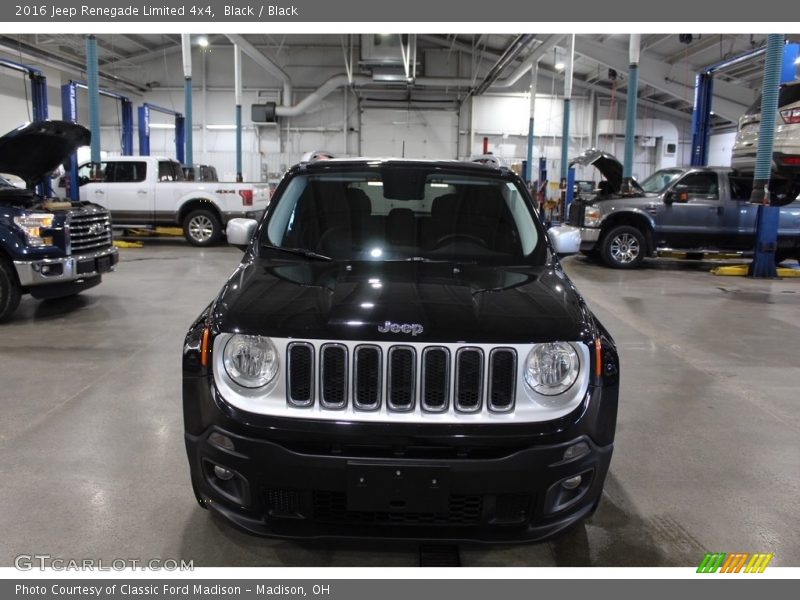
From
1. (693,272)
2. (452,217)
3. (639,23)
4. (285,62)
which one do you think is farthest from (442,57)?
(452,217)


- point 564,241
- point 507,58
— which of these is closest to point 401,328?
point 564,241

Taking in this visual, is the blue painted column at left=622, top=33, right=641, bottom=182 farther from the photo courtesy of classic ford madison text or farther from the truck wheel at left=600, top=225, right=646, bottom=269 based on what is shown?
the photo courtesy of classic ford madison text

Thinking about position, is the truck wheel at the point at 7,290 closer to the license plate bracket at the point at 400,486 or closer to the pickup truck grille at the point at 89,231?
the pickup truck grille at the point at 89,231

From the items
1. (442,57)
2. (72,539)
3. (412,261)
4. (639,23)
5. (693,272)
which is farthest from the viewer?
(442,57)

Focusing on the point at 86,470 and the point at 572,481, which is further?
the point at 86,470

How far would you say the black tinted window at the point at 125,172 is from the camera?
1350cm

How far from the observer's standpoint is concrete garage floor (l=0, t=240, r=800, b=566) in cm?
262

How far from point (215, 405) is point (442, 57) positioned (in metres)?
26.4

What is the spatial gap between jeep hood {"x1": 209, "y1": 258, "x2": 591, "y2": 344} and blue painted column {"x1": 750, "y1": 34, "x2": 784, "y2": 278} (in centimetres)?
877

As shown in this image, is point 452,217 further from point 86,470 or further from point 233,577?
point 86,470

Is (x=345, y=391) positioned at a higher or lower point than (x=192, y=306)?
higher

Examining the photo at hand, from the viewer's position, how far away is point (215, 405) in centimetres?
227

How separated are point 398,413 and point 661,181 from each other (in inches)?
433
